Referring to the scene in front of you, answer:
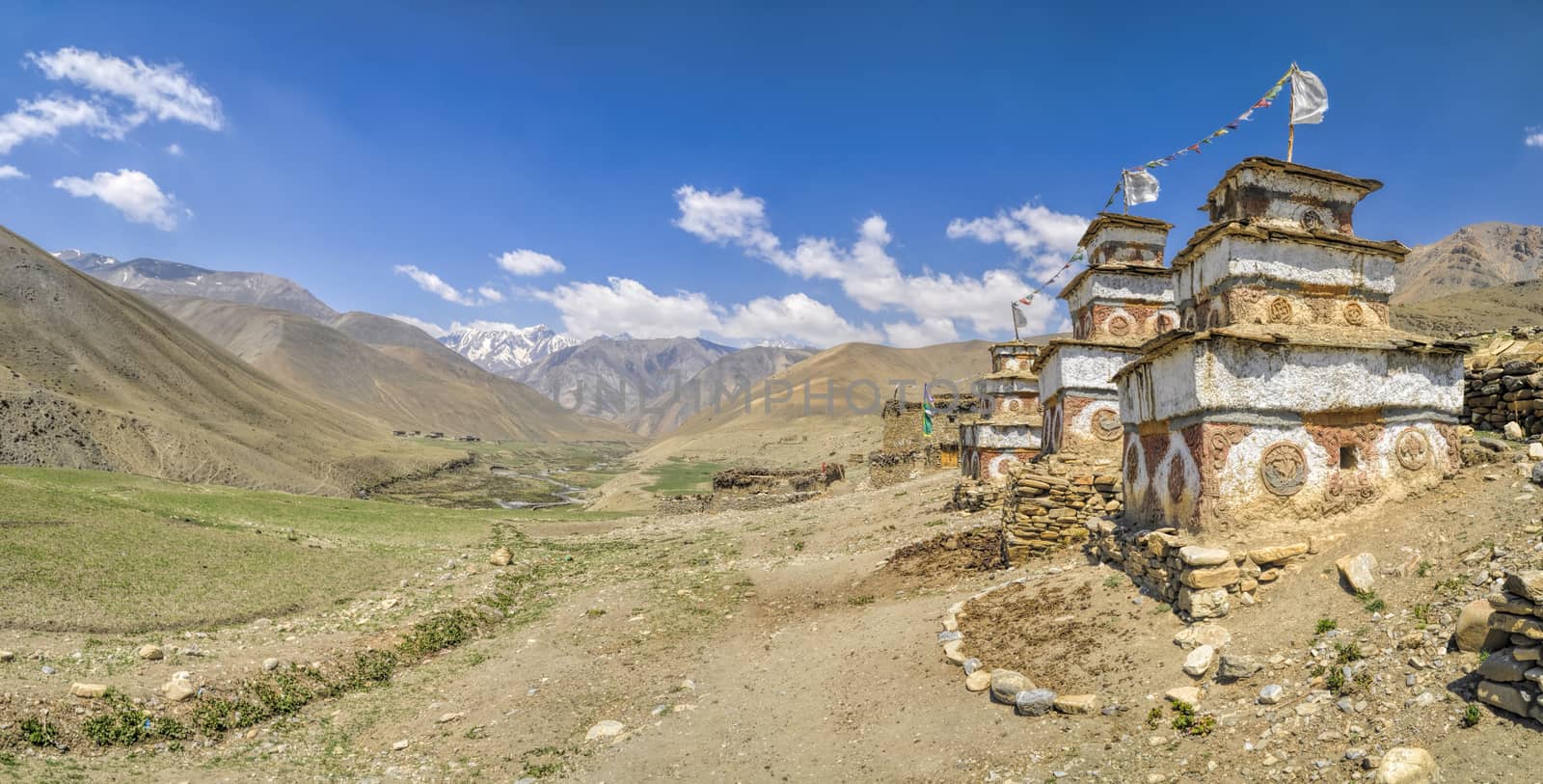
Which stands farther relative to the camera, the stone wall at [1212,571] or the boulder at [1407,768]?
the stone wall at [1212,571]

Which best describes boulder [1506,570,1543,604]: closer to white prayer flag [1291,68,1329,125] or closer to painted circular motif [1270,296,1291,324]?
painted circular motif [1270,296,1291,324]

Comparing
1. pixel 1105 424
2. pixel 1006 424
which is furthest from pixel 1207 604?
pixel 1006 424

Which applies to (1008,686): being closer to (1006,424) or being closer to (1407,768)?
(1407,768)

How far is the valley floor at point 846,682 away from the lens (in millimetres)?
6934

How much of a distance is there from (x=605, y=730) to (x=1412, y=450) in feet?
42.1

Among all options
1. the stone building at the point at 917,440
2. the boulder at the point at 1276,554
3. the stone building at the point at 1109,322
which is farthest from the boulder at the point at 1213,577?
the stone building at the point at 917,440

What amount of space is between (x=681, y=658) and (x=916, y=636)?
4765 millimetres

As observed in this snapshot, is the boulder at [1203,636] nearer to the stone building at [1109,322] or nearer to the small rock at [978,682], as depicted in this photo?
the small rock at [978,682]

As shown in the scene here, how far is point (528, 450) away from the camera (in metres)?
163

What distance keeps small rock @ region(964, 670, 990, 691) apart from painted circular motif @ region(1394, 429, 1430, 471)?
7.36m

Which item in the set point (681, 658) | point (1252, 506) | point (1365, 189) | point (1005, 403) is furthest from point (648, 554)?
point (1365, 189)

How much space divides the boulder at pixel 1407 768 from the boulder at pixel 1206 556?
147 inches

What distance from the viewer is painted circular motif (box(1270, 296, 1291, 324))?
12602mm

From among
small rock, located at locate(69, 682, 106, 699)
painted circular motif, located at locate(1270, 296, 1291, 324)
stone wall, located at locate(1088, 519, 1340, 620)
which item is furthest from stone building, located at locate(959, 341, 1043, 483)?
small rock, located at locate(69, 682, 106, 699)
